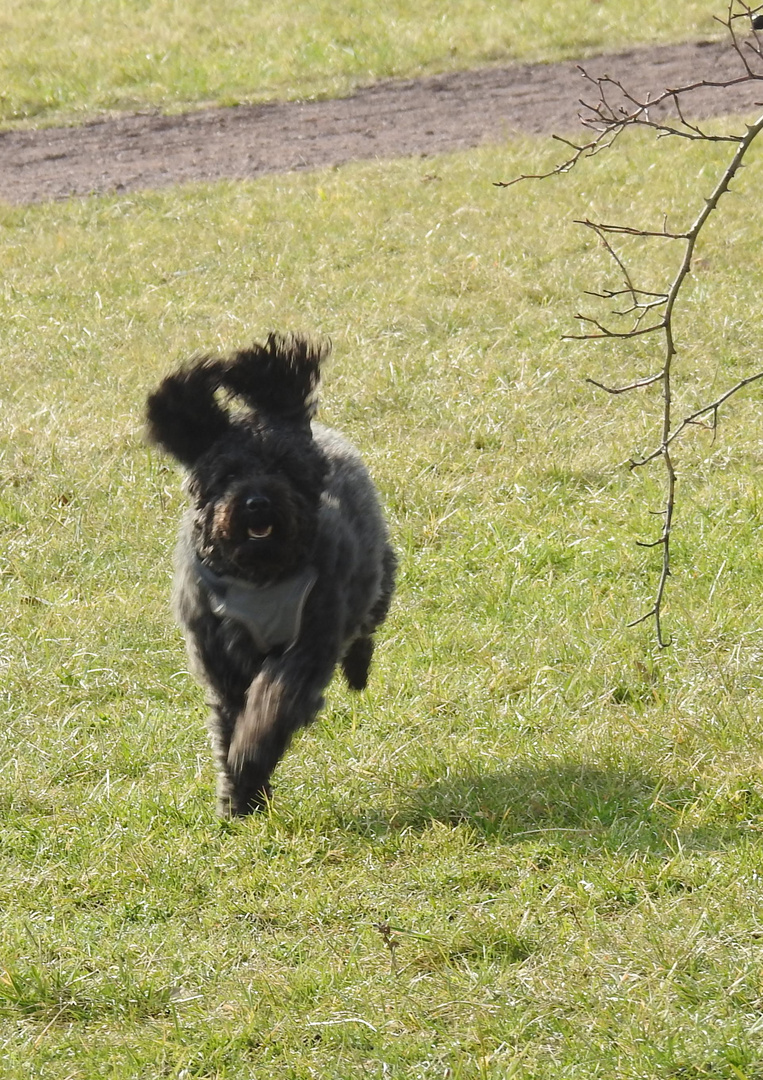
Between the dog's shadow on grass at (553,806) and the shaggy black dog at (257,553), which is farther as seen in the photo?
the shaggy black dog at (257,553)

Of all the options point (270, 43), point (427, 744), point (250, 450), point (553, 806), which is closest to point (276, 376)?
point (250, 450)

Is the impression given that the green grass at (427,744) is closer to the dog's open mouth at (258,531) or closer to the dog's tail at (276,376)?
the dog's open mouth at (258,531)

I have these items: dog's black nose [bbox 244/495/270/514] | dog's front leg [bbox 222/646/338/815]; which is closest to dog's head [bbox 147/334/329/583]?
dog's black nose [bbox 244/495/270/514]

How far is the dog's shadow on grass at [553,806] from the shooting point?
14.2ft

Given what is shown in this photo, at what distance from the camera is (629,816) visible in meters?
4.46

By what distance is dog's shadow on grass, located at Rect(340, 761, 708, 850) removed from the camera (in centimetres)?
434

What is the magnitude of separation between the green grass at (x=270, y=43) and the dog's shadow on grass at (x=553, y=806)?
42.4ft

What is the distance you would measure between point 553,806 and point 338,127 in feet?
38.5

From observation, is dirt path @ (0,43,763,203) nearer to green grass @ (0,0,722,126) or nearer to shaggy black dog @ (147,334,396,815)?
green grass @ (0,0,722,126)

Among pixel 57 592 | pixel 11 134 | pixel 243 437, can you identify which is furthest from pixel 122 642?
pixel 11 134

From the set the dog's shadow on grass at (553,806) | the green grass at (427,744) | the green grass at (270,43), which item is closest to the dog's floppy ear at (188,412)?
the green grass at (427,744)

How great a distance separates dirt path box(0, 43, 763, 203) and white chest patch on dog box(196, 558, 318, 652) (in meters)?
9.44

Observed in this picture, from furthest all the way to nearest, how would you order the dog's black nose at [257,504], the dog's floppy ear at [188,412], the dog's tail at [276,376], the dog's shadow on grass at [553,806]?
the dog's tail at [276,376] → the dog's floppy ear at [188,412] → the dog's black nose at [257,504] → the dog's shadow on grass at [553,806]

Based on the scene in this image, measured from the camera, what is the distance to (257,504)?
4523 mm
